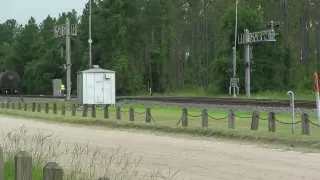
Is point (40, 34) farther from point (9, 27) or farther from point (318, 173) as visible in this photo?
point (318, 173)

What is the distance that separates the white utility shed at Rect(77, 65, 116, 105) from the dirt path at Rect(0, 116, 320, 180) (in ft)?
52.9

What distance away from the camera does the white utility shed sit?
3400 cm

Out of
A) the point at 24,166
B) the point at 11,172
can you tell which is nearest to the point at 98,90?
the point at 11,172

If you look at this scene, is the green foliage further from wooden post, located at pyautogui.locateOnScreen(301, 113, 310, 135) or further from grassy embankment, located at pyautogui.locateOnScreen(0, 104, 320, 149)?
wooden post, located at pyautogui.locateOnScreen(301, 113, 310, 135)

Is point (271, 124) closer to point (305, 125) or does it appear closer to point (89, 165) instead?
point (305, 125)

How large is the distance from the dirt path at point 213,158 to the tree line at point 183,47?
42.8 metres

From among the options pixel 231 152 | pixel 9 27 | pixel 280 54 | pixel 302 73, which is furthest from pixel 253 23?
pixel 9 27

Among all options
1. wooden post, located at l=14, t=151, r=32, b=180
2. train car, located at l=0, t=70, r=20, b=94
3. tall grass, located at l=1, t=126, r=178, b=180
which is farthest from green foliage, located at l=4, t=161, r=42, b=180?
train car, located at l=0, t=70, r=20, b=94

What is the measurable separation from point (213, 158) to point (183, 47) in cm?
8358

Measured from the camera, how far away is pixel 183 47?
95.4 m

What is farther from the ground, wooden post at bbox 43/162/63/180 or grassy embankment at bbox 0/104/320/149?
wooden post at bbox 43/162/63/180

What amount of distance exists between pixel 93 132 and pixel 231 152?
7.87 metres

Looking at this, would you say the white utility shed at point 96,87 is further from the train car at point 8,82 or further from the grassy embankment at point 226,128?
the train car at point 8,82

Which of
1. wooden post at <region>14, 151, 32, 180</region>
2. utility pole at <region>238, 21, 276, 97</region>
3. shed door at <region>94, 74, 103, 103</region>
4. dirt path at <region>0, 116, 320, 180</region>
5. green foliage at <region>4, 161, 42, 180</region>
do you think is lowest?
dirt path at <region>0, 116, 320, 180</region>
